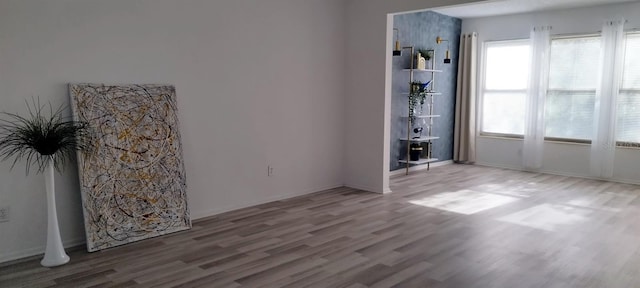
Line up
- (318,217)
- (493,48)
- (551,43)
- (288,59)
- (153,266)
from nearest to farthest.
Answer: (153,266)
(318,217)
(288,59)
(551,43)
(493,48)

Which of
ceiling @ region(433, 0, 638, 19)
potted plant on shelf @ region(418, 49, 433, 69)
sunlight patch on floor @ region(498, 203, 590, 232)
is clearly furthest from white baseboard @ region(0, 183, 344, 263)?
ceiling @ region(433, 0, 638, 19)

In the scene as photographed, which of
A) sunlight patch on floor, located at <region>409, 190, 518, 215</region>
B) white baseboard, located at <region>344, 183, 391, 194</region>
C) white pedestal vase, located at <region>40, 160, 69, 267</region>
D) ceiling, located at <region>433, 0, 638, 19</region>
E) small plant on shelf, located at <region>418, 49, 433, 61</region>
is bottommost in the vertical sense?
sunlight patch on floor, located at <region>409, 190, 518, 215</region>

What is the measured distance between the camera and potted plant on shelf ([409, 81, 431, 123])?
704 cm

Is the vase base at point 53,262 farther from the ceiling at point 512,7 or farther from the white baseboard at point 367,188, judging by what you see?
the ceiling at point 512,7

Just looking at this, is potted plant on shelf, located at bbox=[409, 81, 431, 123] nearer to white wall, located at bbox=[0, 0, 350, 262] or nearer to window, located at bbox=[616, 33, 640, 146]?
white wall, located at bbox=[0, 0, 350, 262]

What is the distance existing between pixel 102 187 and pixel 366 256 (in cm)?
231

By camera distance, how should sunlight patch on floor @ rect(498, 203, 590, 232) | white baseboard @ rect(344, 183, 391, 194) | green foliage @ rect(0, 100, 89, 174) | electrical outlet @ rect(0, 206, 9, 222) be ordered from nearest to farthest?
green foliage @ rect(0, 100, 89, 174) < electrical outlet @ rect(0, 206, 9, 222) < sunlight patch on floor @ rect(498, 203, 590, 232) < white baseboard @ rect(344, 183, 391, 194)

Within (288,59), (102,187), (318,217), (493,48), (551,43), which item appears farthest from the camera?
(493,48)

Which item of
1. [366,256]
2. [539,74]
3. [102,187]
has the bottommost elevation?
[366,256]

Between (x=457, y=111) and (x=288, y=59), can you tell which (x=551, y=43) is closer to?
(x=457, y=111)

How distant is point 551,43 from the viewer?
7098 mm

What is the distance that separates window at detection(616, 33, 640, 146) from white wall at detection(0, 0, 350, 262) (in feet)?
12.4

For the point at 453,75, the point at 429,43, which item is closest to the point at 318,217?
the point at 429,43

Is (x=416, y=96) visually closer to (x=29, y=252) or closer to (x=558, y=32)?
(x=558, y=32)
